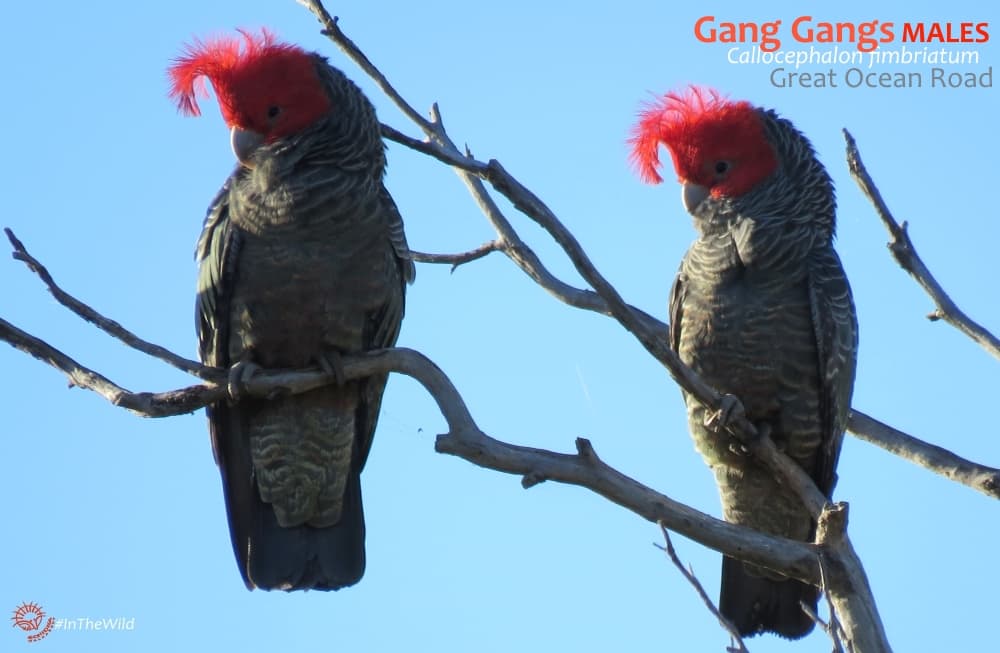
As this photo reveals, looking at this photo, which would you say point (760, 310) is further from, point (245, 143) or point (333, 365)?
point (245, 143)

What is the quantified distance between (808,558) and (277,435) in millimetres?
3429

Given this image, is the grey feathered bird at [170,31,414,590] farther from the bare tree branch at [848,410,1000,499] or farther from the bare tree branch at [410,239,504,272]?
the bare tree branch at [848,410,1000,499]

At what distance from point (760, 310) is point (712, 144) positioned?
3.65 feet

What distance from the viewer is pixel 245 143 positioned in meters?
7.69

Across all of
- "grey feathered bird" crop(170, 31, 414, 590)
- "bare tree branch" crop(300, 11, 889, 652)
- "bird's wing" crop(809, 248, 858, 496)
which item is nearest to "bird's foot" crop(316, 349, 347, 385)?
"grey feathered bird" crop(170, 31, 414, 590)

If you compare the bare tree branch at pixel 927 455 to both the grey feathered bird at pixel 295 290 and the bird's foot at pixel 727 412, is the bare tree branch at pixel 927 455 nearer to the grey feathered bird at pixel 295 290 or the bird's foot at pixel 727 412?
the bird's foot at pixel 727 412

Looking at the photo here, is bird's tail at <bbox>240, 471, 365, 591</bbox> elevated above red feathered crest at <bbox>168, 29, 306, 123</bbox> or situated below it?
below

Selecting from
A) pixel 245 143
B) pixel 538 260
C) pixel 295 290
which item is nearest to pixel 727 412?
pixel 538 260

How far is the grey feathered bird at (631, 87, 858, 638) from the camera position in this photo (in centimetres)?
761

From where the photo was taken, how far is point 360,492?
8.27 meters

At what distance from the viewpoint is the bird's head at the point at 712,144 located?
7.94 meters

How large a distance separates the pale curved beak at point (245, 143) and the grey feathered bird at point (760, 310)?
2.43m

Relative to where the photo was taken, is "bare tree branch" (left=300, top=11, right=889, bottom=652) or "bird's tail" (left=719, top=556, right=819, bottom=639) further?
"bird's tail" (left=719, top=556, right=819, bottom=639)

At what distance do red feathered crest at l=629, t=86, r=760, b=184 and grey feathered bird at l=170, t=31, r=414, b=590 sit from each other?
176cm
